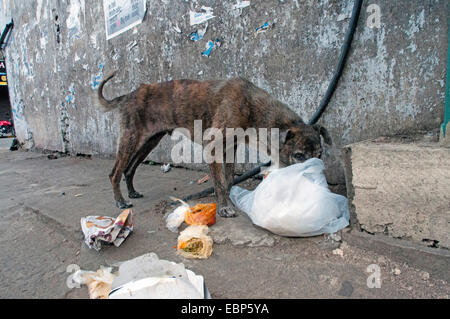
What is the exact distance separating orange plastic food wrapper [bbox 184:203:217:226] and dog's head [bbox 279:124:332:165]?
2.92 ft

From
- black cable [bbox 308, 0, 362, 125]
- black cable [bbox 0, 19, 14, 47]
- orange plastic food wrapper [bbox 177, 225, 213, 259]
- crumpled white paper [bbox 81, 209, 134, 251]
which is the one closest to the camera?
orange plastic food wrapper [bbox 177, 225, 213, 259]

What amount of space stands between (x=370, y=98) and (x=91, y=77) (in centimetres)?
577

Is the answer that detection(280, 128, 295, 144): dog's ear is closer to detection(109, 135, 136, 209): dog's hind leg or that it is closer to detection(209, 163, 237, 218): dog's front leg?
detection(209, 163, 237, 218): dog's front leg

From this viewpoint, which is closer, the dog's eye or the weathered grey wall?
the weathered grey wall

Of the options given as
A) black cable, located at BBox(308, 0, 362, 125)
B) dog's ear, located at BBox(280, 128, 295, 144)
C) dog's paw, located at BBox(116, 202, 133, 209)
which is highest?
black cable, located at BBox(308, 0, 362, 125)

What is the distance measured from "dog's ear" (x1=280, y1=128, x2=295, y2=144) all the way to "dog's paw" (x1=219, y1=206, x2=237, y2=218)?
78 cm

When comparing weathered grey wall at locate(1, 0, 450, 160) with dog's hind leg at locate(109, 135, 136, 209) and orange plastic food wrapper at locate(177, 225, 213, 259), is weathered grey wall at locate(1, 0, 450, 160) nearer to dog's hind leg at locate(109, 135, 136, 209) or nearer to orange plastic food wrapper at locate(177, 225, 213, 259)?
dog's hind leg at locate(109, 135, 136, 209)

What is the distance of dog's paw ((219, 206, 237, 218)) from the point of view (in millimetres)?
2521

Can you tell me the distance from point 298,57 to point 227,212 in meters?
1.83

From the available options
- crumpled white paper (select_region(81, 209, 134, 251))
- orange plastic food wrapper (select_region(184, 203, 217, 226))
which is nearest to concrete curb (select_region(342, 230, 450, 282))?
orange plastic food wrapper (select_region(184, 203, 217, 226))

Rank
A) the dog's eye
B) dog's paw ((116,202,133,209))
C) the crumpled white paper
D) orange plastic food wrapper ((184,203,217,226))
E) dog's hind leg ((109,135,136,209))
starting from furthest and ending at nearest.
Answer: dog's hind leg ((109,135,136,209))
dog's paw ((116,202,133,209))
the dog's eye
orange plastic food wrapper ((184,203,217,226))
the crumpled white paper

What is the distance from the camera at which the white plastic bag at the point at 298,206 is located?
1.92 metres

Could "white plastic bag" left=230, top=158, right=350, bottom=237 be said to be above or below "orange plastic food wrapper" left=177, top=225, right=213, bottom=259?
above

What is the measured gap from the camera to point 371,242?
1.80 m
